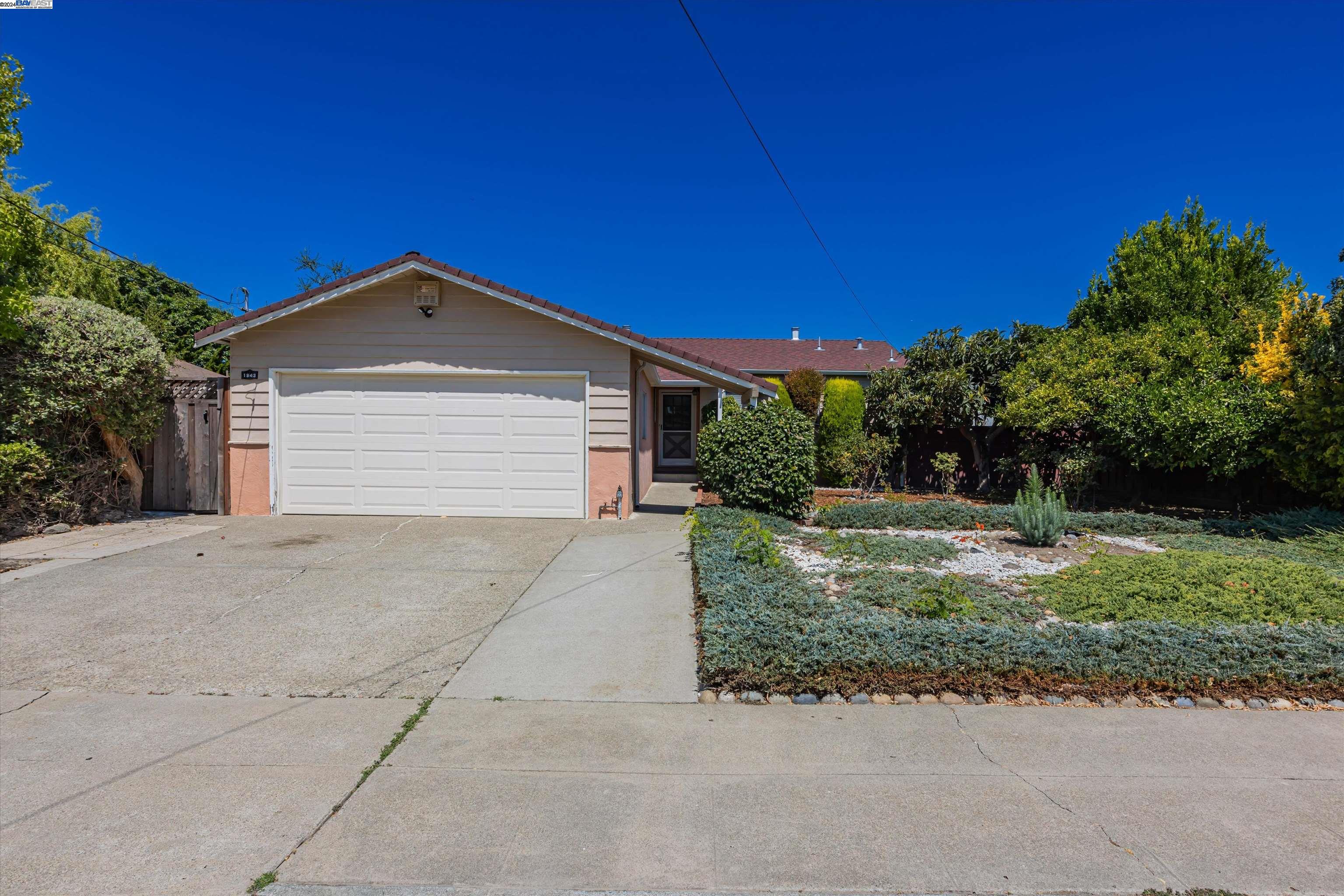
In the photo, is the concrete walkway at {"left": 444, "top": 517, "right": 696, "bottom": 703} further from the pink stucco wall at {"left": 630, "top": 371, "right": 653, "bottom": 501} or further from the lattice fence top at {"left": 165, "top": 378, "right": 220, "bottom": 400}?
the lattice fence top at {"left": 165, "top": 378, "right": 220, "bottom": 400}

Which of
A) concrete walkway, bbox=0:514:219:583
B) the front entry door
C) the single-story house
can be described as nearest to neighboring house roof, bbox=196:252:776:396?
the single-story house

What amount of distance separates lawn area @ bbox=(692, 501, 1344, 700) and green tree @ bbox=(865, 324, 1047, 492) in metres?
6.31

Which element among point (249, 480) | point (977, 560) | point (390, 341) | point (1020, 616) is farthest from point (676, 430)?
point (1020, 616)

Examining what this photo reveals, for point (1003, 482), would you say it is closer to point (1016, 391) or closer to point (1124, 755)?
point (1016, 391)

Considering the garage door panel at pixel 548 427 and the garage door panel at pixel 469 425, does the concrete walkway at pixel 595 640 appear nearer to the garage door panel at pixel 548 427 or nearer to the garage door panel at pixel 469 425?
the garage door panel at pixel 548 427

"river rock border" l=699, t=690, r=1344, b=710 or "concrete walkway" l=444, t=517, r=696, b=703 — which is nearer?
"river rock border" l=699, t=690, r=1344, b=710

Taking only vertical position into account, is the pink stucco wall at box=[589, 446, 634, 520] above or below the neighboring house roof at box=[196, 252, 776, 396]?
below

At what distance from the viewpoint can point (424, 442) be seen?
10906mm

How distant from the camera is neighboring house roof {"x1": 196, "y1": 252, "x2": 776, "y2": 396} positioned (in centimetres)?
1035

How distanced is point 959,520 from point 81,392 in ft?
39.6

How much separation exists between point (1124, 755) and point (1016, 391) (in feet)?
34.9

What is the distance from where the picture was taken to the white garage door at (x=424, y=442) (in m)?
10.9

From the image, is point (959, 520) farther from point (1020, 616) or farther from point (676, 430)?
point (676, 430)

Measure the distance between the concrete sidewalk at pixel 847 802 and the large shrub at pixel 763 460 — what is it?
5733 mm
